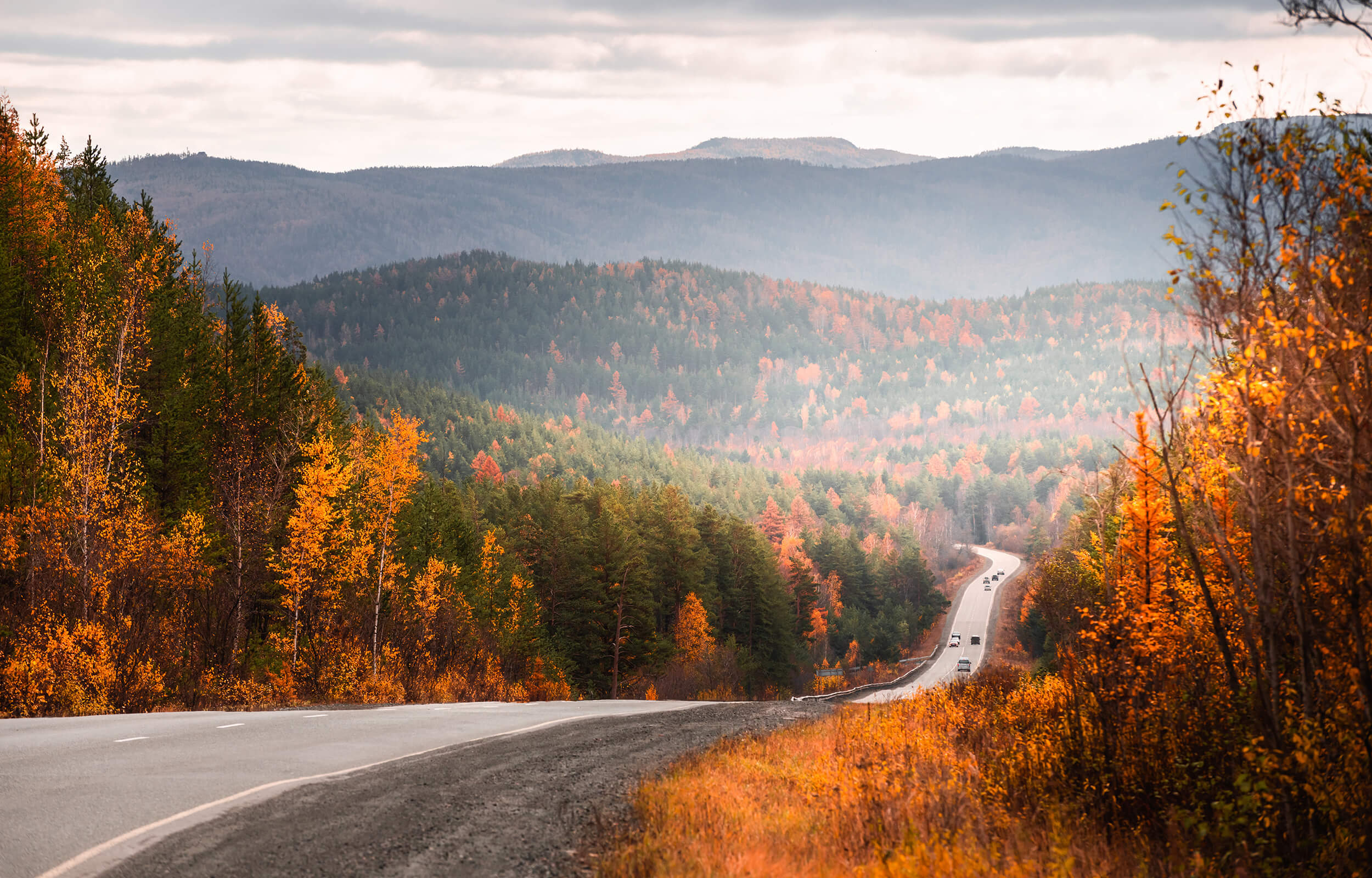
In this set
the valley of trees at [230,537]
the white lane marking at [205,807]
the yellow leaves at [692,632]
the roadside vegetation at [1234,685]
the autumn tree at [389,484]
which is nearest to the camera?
the white lane marking at [205,807]

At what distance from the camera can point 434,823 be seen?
9492 mm

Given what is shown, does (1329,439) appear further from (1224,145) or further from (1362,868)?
(1362,868)

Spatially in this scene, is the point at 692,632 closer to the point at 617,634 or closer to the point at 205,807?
the point at 617,634

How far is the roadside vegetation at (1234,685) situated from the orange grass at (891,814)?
0.14 ft

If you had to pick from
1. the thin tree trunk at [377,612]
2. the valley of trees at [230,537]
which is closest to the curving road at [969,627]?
the valley of trees at [230,537]

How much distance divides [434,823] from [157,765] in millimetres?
3899

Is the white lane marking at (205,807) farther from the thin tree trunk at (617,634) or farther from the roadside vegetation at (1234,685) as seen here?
the thin tree trunk at (617,634)

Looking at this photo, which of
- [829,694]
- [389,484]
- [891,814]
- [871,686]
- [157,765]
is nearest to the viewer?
[891,814]

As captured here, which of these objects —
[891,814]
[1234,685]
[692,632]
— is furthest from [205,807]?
[692,632]

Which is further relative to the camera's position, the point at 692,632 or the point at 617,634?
the point at 692,632

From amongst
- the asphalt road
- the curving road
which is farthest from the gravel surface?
the curving road

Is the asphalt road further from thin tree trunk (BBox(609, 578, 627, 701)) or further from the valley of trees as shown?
thin tree trunk (BBox(609, 578, 627, 701))

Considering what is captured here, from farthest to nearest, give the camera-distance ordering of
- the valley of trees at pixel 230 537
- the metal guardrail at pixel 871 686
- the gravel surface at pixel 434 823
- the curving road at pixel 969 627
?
1. the curving road at pixel 969 627
2. the metal guardrail at pixel 871 686
3. the valley of trees at pixel 230 537
4. the gravel surface at pixel 434 823

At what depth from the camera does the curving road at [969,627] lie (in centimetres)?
8350
